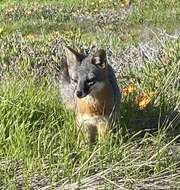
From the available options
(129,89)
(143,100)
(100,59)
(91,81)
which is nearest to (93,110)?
(91,81)

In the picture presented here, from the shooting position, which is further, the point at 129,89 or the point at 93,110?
the point at 129,89

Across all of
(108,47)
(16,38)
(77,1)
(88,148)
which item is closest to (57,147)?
(88,148)

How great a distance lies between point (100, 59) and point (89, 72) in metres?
0.15

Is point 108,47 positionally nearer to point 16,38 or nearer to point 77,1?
point 16,38

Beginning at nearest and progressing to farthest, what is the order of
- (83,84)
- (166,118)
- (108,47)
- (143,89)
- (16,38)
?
1. (83,84)
2. (166,118)
3. (143,89)
4. (108,47)
5. (16,38)

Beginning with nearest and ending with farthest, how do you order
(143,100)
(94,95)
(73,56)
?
(94,95)
(73,56)
(143,100)

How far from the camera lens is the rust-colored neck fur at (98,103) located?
6.43m

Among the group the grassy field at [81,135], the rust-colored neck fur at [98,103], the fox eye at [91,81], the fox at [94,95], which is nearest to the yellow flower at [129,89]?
the grassy field at [81,135]

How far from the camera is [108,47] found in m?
10.3

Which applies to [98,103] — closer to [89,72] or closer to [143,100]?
[89,72]

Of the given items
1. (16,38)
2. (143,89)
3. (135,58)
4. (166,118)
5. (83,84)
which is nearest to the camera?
(83,84)

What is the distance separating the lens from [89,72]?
6418 mm

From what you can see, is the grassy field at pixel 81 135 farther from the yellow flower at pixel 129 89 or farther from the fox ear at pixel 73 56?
the fox ear at pixel 73 56

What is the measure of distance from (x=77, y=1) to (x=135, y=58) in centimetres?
1752
